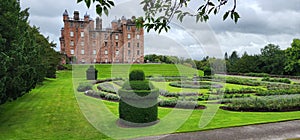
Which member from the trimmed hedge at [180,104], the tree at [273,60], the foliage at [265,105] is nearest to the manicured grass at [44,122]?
the trimmed hedge at [180,104]

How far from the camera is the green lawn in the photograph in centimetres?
746

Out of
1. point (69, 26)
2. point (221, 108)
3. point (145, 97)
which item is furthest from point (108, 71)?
point (145, 97)

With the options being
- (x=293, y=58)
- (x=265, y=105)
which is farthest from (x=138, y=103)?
(x=293, y=58)

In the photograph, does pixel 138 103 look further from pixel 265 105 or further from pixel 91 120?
pixel 265 105

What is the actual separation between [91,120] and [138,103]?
2.45 meters

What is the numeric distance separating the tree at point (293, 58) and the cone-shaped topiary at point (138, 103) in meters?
38.1

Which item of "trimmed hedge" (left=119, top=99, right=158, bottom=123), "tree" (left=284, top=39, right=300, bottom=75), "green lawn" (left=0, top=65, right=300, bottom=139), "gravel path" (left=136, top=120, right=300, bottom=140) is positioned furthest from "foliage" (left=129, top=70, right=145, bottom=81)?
"tree" (left=284, top=39, right=300, bottom=75)

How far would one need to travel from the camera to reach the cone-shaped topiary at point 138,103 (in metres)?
7.83

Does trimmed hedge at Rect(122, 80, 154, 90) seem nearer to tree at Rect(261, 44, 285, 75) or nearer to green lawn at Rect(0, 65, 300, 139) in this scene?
green lawn at Rect(0, 65, 300, 139)

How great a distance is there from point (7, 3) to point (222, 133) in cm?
845

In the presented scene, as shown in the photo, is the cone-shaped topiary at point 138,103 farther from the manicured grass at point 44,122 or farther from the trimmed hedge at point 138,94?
the manicured grass at point 44,122

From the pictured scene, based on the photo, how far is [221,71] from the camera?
3947 centimetres

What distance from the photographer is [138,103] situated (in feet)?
25.6

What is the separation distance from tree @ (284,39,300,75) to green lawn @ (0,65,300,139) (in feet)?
109
